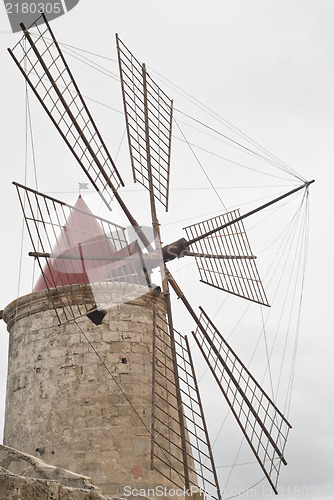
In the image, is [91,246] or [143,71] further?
[143,71]

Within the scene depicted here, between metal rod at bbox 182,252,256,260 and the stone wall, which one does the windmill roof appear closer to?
metal rod at bbox 182,252,256,260

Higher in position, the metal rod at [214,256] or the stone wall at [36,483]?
the metal rod at [214,256]

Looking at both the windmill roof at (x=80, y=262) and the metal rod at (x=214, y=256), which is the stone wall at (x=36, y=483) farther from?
the metal rod at (x=214, y=256)

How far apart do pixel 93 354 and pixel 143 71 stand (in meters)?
3.51

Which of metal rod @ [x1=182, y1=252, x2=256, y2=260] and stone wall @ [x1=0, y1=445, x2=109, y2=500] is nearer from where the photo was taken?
stone wall @ [x1=0, y1=445, x2=109, y2=500]

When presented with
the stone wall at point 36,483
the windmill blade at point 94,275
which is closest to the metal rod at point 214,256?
the windmill blade at point 94,275

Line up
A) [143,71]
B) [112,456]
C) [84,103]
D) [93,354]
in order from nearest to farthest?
[112,456]
[93,354]
[84,103]
[143,71]

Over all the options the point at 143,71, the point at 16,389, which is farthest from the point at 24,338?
the point at 143,71

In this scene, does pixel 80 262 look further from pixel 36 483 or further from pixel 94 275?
pixel 36 483

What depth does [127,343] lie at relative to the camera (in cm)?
659

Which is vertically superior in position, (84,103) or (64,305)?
(84,103)

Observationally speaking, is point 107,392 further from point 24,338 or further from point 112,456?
point 24,338

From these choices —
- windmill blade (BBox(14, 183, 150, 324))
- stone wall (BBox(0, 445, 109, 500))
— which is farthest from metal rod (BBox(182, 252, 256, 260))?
stone wall (BBox(0, 445, 109, 500))

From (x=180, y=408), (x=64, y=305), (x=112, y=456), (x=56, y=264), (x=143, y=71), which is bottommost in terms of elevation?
(x=112, y=456)
